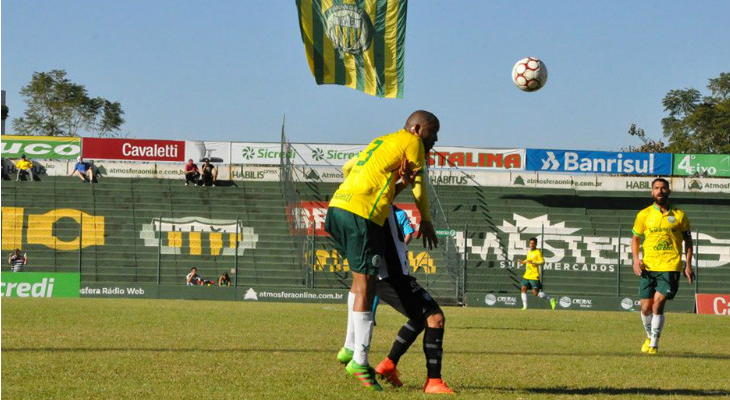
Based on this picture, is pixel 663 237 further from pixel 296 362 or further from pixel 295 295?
pixel 295 295

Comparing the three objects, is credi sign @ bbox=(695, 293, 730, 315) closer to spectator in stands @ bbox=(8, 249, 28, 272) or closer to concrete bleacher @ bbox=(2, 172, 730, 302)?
concrete bleacher @ bbox=(2, 172, 730, 302)

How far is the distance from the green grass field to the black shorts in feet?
1.65

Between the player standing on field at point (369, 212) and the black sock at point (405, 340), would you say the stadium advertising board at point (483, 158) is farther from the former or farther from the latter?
the player standing on field at point (369, 212)

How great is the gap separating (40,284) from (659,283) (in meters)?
20.8

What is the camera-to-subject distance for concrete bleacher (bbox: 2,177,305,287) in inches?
1308

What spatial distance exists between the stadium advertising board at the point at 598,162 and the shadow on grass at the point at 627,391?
36.1m

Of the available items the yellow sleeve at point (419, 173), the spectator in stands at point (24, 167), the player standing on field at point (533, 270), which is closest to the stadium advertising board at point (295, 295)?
the player standing on field at point (533, 270)

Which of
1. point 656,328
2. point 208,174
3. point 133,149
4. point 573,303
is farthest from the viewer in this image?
point 133,149

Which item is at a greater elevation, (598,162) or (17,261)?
(598,162)

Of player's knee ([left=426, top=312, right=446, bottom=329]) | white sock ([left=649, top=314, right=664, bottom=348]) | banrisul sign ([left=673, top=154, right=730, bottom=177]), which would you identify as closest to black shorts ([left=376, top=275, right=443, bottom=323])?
player's knee ([left=426, top=312, right=446, bottom=329])

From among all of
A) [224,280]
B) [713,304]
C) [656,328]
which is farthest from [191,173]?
[656,328]

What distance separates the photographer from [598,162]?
43.2m

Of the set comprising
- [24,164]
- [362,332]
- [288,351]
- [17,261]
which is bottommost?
[17,261]

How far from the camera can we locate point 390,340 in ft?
37.8
